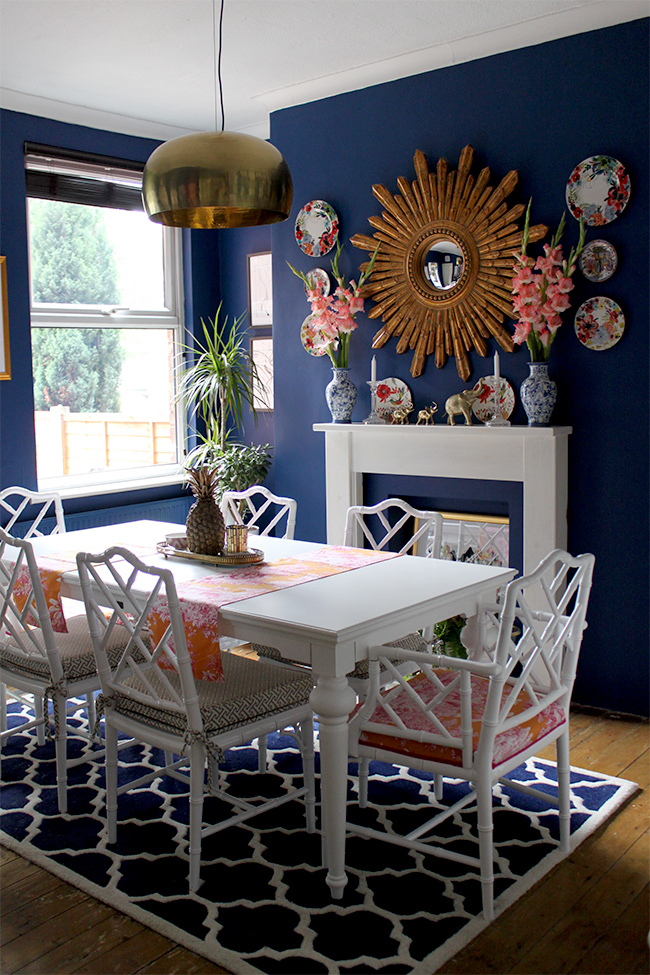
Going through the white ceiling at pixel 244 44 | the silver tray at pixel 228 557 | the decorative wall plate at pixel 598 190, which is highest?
the white ceiling at pixel 244 44

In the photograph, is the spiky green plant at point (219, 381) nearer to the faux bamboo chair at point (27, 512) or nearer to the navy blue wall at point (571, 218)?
the faux bamboo chair at point (27, 512)

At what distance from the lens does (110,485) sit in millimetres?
5074

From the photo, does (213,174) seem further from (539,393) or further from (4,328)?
(4,328)

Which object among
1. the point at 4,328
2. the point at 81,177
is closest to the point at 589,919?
the point at 4,328

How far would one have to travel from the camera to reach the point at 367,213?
4238mm

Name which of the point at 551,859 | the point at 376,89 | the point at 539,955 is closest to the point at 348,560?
the point at 551,859

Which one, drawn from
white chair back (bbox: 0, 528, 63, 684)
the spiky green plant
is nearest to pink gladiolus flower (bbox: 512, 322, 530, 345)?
the spiky green plant

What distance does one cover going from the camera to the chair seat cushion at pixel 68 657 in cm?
287

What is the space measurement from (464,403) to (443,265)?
2.09 ft

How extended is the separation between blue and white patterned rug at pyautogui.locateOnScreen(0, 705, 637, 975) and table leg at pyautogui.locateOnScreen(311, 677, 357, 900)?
0.11 meters

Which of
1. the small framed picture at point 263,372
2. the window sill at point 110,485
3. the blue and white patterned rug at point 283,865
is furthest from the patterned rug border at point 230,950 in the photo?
the small framed picture at point 263,372

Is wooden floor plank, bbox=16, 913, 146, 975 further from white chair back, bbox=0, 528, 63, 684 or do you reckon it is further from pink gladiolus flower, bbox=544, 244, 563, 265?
pink gladiolus flower, bbox=544, 244, 563, 265

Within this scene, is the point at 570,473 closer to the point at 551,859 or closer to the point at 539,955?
the point at 551,859

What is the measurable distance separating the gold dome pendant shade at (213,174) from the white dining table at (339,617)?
108cm
